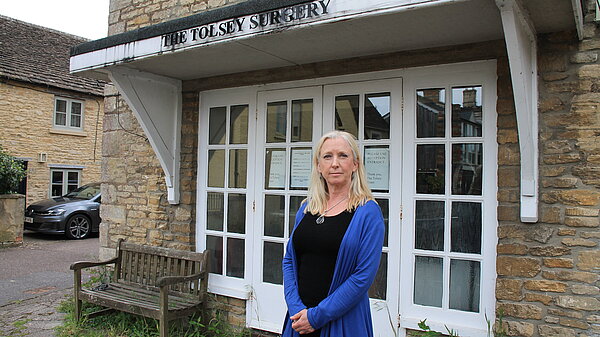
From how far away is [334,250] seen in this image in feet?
7.96

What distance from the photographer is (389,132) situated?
3.91m

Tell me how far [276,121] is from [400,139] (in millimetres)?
1285

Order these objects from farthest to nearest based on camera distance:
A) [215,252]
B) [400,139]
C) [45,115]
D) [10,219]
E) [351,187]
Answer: [45,115] < [10,219] < [215,252] < [400,139] < [351,187]

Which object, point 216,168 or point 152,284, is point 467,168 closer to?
point 216,168

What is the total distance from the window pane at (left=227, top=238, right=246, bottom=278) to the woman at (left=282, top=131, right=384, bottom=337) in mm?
2155

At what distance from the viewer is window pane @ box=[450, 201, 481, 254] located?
3557 millimetres

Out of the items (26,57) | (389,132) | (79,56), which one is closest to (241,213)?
(389,132)

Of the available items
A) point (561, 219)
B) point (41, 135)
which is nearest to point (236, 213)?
point (561, 219)

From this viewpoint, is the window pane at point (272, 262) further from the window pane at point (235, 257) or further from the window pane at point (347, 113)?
the window pane at point (347, 113)

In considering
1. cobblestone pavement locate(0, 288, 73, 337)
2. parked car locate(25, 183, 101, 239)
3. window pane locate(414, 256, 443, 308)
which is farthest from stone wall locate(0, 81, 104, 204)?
window pane locate(414, 256, 443, 308)

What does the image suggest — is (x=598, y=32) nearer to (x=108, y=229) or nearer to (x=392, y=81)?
(x=392, y=81)

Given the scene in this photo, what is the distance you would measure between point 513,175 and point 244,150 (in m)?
2.51

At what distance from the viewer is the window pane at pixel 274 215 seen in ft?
14.7

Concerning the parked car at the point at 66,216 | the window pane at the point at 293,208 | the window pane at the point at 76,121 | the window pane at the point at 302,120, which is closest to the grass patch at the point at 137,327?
the window pane at the point at 293,208
